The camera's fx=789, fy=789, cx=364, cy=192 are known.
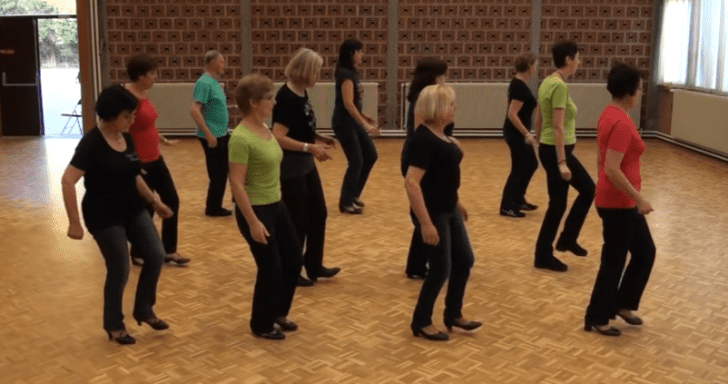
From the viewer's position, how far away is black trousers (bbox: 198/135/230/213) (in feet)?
25.4

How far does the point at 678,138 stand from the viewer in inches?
530

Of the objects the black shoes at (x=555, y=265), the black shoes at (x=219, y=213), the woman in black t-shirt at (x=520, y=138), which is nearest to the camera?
the black shoes at (x=555, y=265)

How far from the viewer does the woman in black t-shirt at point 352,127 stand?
24.4ft

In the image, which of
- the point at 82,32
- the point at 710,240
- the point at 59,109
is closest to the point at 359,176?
the point at 710,240

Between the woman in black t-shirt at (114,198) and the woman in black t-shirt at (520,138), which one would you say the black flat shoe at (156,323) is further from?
the woman in black t-shirt at (520,138)

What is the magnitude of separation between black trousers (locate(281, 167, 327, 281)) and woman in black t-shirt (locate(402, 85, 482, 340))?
1.00 metres

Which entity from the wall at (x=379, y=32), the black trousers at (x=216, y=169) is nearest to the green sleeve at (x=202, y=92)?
the black trousers at (x=216, y=169)

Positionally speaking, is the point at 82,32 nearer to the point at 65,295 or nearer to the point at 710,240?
the point at 65,295

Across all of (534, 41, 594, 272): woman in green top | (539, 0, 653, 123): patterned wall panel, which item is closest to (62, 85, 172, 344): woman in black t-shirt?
(534, 41, 594, 272): woman in green top

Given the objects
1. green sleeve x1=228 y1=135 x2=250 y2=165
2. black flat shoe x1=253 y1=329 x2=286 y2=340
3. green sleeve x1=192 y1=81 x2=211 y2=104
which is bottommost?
black flat shoe x1=253 y1=329 x2=286 y2=340

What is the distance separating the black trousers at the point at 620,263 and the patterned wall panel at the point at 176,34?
10536 mm

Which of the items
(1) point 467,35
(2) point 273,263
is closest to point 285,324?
(2) point 273,263

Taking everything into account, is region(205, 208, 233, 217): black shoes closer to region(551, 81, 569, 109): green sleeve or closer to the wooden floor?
the wooden floor

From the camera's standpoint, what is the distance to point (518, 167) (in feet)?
25.6
